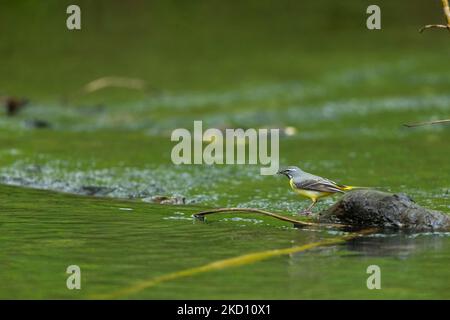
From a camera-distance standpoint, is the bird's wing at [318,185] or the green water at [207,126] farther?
the bird's wing at [318,185]

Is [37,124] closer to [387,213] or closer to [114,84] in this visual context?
[114,84]

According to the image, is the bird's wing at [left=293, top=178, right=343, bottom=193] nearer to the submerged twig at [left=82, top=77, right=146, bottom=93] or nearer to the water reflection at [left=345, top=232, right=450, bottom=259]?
the water reflection at [left=345, top=232, right=450, bottom=259]

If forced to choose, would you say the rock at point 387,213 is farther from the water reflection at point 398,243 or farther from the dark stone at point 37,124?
the dark stone at point 37,124

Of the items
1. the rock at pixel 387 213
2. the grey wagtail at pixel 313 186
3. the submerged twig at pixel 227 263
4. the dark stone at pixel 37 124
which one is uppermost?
the dark stone at pixel 37 124

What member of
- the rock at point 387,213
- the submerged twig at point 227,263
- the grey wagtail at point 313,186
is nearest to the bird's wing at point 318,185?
the grey wagtail at point 313,186

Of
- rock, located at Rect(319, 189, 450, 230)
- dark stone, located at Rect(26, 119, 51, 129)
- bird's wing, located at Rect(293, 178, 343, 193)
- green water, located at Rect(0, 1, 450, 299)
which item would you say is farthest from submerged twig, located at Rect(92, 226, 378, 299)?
dark stone, located at Rect(26, 119, 51, 129)

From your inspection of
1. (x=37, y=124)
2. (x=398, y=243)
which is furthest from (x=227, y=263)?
(x=37, y=124)

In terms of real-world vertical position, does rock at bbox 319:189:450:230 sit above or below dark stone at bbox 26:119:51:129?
below
